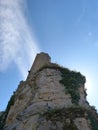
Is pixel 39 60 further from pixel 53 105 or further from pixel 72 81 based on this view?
pixel 53 105

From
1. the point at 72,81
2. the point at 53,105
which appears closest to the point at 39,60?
the point at 72,81

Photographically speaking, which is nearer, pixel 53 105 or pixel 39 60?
pixel 53 105

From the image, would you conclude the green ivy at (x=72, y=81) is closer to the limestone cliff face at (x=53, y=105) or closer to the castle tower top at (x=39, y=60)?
the limestone cliff face at (x=53, y=105)

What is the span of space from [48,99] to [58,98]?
936 millimetres

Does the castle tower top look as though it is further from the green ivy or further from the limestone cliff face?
the green ivy

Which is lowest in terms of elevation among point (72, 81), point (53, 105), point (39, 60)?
point (53, 105)

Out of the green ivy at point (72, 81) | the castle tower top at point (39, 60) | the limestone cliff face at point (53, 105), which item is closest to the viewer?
the limestone cliff face at point (53, 105)

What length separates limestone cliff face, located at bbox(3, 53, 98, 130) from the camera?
18703 millimetres

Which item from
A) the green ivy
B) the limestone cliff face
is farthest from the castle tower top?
the green ivy

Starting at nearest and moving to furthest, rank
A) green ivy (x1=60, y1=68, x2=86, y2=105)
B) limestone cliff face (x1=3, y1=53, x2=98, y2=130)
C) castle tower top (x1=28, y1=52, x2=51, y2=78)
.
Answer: limestone cliff face (x1=3, y1=53, x2=98, y2=130)
green ivy (x1=60, y1=68, x2=86, y2=105)
castle tower top (x1=28, y1=52, x2=51, y2=78)

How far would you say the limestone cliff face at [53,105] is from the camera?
1870cm

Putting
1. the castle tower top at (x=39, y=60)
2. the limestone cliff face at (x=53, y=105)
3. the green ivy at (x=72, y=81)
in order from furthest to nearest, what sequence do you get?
the castle tower top at (x=39, y=60) → the green ivy at (x=72, y=81) → the limestone cliff face at (x=53, y=105)

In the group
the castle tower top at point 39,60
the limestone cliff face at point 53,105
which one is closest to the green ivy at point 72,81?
the limestone cliff face at point 53,105

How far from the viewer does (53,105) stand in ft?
69.3
